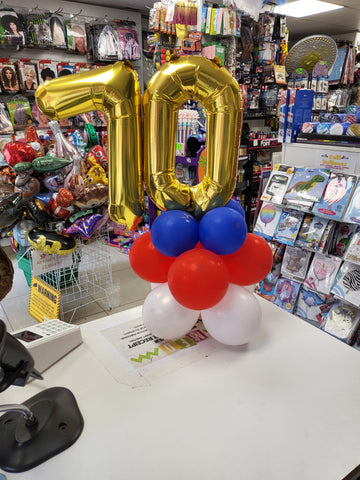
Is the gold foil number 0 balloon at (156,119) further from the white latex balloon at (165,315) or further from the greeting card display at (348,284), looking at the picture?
the greeting card display at (348,284)

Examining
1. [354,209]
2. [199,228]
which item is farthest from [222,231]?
[354,209]

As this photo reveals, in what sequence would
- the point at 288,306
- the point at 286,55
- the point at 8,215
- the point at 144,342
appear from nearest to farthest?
1. the point at 144,342
2. the point at 8,215
3. the point at 288,306
4. the point at 286,55

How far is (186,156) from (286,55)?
2.23 m

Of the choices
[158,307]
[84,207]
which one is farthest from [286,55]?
[158,307]

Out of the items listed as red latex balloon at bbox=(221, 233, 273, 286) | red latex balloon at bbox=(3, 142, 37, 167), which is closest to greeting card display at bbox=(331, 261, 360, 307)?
red latex balloon at bbox=(221, 233, 273, 286)

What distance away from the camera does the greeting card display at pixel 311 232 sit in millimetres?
2053

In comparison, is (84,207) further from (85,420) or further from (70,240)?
(85,420)

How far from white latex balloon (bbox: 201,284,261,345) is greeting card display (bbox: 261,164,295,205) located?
1.16 meters

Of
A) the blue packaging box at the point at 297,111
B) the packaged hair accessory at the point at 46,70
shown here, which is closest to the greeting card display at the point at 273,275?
the blue packaging box at the point at 297,111

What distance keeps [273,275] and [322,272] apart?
1.25 feet

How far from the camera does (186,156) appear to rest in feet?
10.5

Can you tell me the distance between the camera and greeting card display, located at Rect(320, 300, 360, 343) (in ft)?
6.58

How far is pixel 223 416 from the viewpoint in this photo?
38.5 inches

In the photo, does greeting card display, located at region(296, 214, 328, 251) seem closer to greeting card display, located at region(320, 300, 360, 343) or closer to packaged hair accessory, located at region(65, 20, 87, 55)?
greeting card display, located at region(320, 300, 360, 343)
